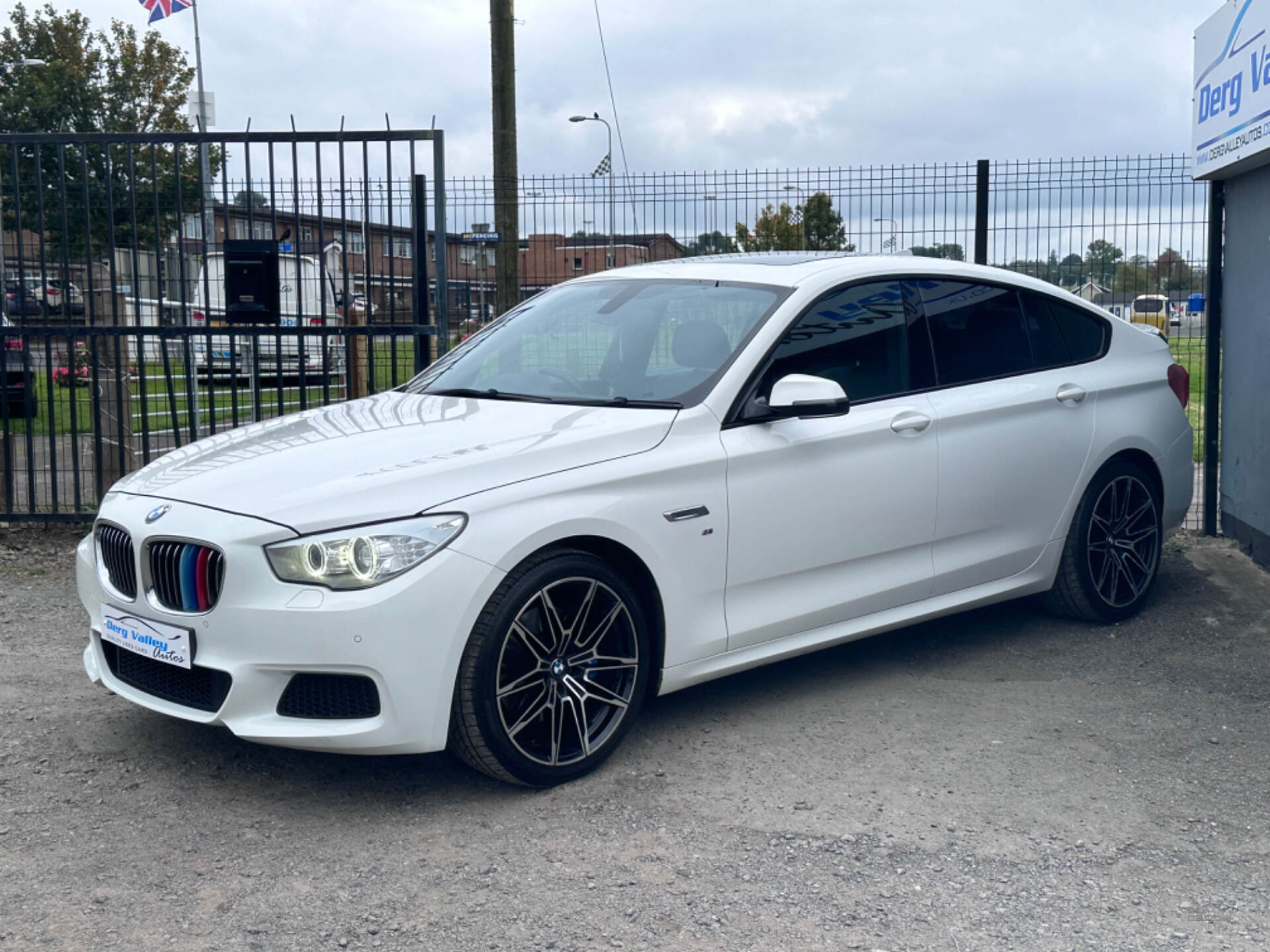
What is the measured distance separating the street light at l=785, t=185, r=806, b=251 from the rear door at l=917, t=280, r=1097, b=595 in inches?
128

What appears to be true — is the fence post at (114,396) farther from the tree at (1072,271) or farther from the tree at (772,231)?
the tree at (1072,271)

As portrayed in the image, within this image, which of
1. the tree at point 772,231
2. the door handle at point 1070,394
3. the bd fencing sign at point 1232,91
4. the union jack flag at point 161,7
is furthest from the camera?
the union jack flag at point 161,7

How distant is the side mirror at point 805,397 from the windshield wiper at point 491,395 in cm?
82

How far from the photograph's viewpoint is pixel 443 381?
5379 millimetres

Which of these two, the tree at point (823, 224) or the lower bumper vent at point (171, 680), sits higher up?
the tree at point (823, 224)

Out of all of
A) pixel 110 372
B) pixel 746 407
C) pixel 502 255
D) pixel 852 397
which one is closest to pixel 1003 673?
pixel 852 397

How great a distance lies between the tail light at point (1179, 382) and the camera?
6.41m

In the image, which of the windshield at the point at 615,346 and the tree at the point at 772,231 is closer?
the windshield at the point at 615,346

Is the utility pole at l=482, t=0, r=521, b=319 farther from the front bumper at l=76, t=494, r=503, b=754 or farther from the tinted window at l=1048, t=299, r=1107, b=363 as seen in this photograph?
the front bumper at l=76, t=494, r=503, b=754

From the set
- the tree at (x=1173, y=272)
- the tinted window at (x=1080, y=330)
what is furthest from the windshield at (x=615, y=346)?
the tree at (x=1173, y=272)

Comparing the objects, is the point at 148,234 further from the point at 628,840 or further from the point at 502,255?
the point at 628,840

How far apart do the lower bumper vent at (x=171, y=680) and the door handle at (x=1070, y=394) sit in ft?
12.2

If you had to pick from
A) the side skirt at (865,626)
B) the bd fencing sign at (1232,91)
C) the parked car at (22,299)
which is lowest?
the side skirt at (865,626)

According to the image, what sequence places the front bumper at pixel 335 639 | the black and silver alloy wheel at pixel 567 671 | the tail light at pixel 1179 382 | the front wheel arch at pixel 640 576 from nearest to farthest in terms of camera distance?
1. the front bumper at pixel 335 639
2. the black and silver alloy wheel at pixel 567 671
3. the front wheel arch at pixel 640 576
4. the tail light at pixel 1179 382
